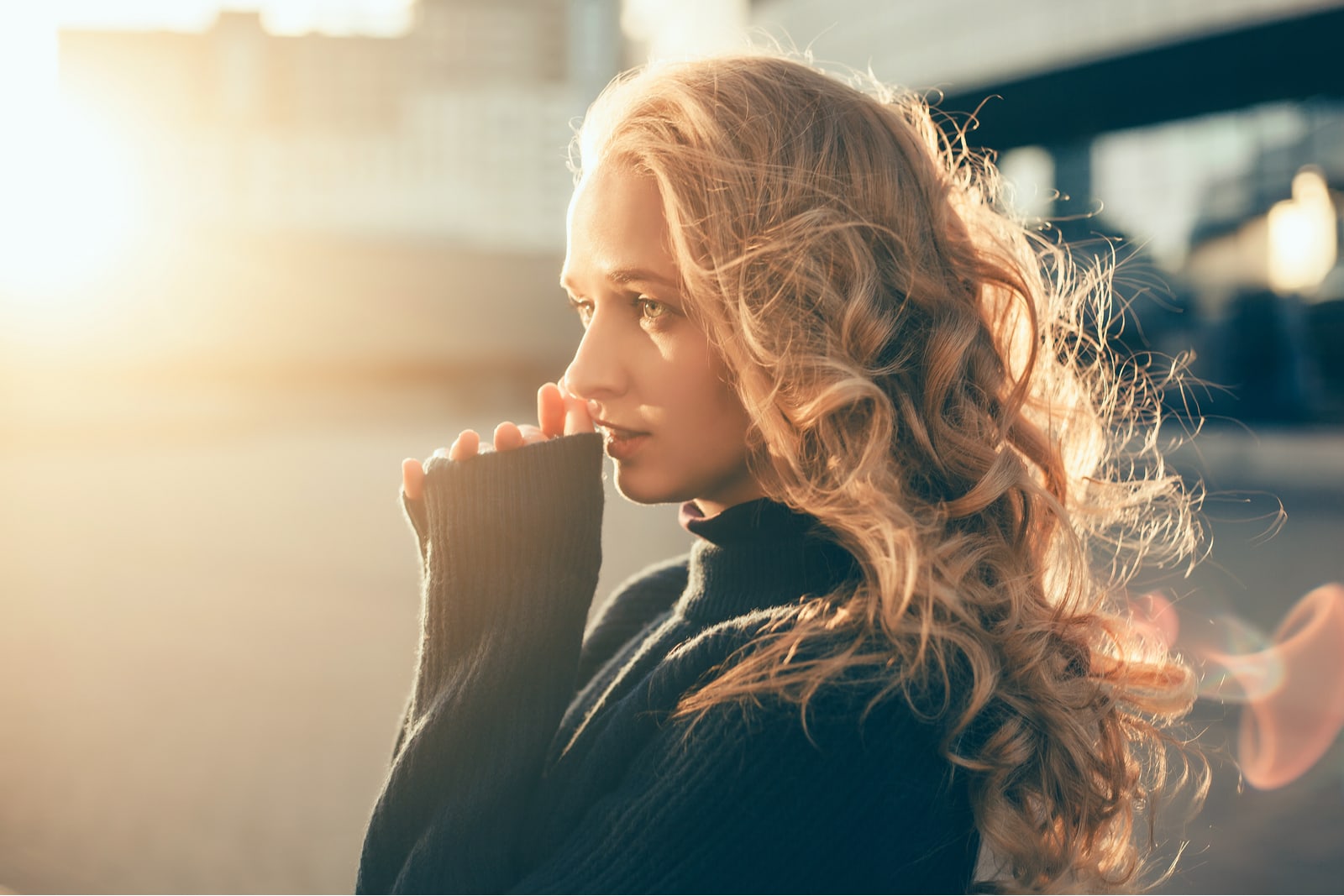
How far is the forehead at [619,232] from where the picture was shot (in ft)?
5.03

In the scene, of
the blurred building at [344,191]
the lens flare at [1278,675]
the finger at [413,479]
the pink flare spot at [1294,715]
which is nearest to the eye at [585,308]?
the finger at [413,479]

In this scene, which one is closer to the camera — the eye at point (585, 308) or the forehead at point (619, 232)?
the forehead at point (619, 232)

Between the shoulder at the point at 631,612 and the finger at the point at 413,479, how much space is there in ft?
1.39

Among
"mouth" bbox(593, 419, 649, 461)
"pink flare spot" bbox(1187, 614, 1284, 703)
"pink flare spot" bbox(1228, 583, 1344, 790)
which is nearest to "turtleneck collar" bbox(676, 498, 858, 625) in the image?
"mouth" bbox(593, 419, 649, 461)

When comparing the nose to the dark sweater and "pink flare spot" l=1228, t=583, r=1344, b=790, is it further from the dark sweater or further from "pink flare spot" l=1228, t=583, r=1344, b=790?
"pink flare spot" l=1228, t=583, r=1344, b=790

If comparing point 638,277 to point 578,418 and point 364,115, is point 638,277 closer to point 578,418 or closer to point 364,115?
point 578,418

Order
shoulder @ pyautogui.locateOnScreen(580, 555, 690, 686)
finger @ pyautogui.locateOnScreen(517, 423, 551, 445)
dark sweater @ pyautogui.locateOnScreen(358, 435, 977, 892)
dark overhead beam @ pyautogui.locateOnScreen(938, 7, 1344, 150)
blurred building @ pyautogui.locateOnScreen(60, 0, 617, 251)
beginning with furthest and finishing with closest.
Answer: blurred building @ pyautogui.locateOnScreen(60, 0, 617, 251) < dark overhead beam @ pyautogui.locateOnScreen(938, 7, 1344, 150) < shoulder @ pyautogui.locateOnScreen(580, 555, 690, 686) < finger @ pyautogui.locateOnScreen(517, 423, 551, 445) < dark sweater @ pyautogui.locateOnScreen(358, 435, 977, 892)

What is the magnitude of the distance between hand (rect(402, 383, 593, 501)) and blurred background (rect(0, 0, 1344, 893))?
660mm

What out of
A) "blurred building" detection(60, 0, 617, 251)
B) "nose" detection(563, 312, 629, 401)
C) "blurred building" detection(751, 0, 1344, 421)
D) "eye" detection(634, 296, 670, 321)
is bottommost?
"nose" detection(563, 312, 629, 401)

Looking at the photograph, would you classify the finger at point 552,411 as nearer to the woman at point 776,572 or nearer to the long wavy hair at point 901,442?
the woman at point 776,572

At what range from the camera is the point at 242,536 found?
30.5ft

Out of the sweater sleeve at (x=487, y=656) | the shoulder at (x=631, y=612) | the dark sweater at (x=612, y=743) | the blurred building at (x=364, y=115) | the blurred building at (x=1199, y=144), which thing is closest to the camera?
the dark sweater at (x=612, y=743)

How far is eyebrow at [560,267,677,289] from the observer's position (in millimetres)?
1524

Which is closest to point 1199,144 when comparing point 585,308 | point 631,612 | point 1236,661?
point 1236,661
